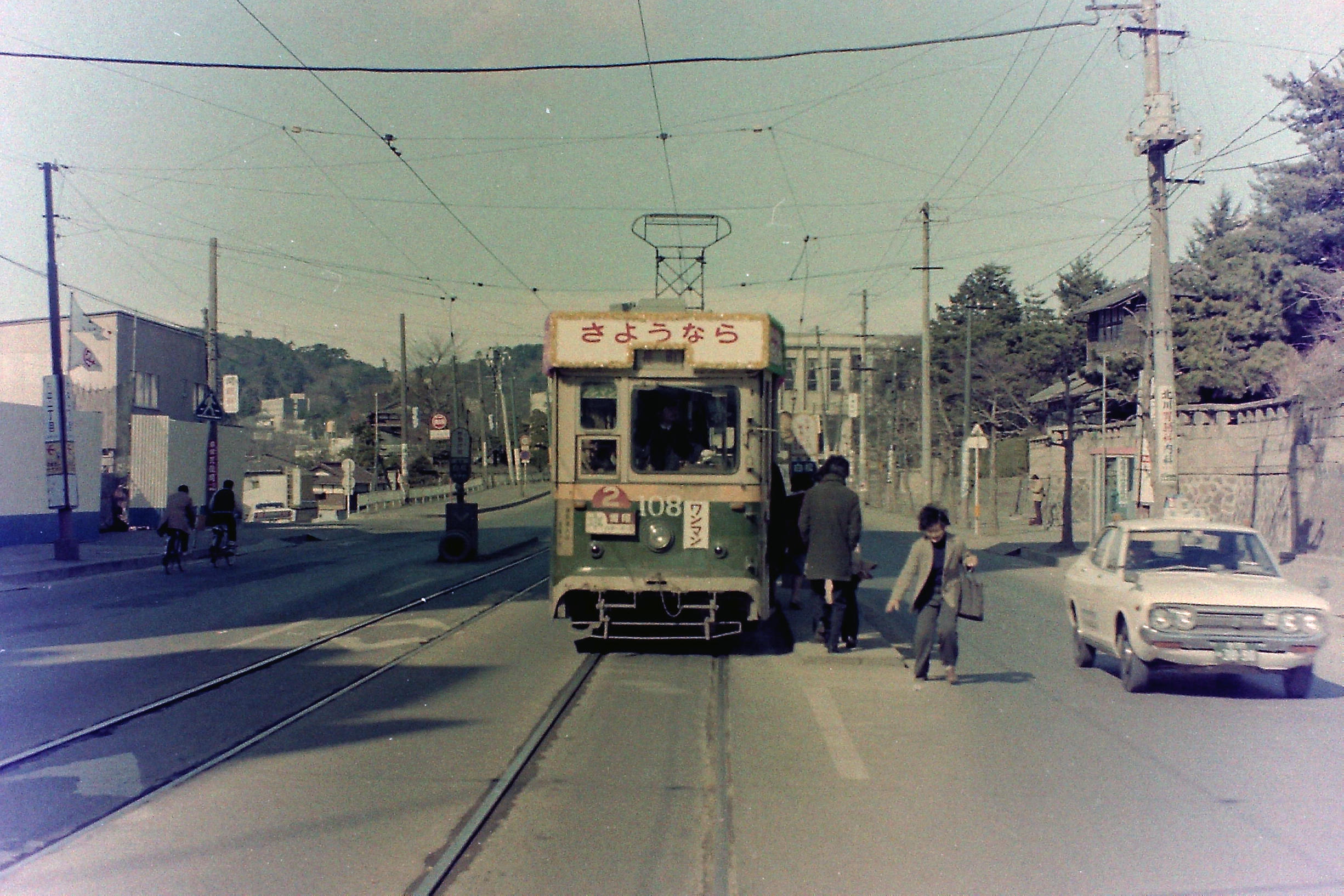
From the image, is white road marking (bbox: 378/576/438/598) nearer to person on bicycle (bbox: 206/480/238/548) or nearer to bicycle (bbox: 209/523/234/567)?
bicycle (bbox: 209/523/234/567)

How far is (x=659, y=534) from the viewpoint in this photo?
1071cm

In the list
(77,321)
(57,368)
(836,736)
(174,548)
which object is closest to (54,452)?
(57,368)

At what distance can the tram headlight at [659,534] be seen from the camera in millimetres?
10695

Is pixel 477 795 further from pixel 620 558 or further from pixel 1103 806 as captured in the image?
pixel 620 558

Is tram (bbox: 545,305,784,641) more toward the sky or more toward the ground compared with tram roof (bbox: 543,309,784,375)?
more toward the ground

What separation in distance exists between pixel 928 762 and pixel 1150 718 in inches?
97.2

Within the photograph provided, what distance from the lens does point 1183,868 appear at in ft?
17.4

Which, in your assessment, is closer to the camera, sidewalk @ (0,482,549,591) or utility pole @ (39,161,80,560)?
sidewalk @ (0,482,549,591)

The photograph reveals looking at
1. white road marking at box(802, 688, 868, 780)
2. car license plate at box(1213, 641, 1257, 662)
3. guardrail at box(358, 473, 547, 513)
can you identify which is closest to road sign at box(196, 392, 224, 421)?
guardrail at box(358, 473, 547, 513)

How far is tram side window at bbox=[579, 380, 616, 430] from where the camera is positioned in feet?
35.3

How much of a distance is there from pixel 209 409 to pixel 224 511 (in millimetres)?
5526

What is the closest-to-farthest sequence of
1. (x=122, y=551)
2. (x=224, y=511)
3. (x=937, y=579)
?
(x=937, y=579)
(x=224, y=511)
(x=122, y=551)

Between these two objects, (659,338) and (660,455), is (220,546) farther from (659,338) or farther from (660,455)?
(659,338)

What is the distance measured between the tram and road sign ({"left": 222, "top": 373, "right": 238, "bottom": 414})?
26.1 metres
